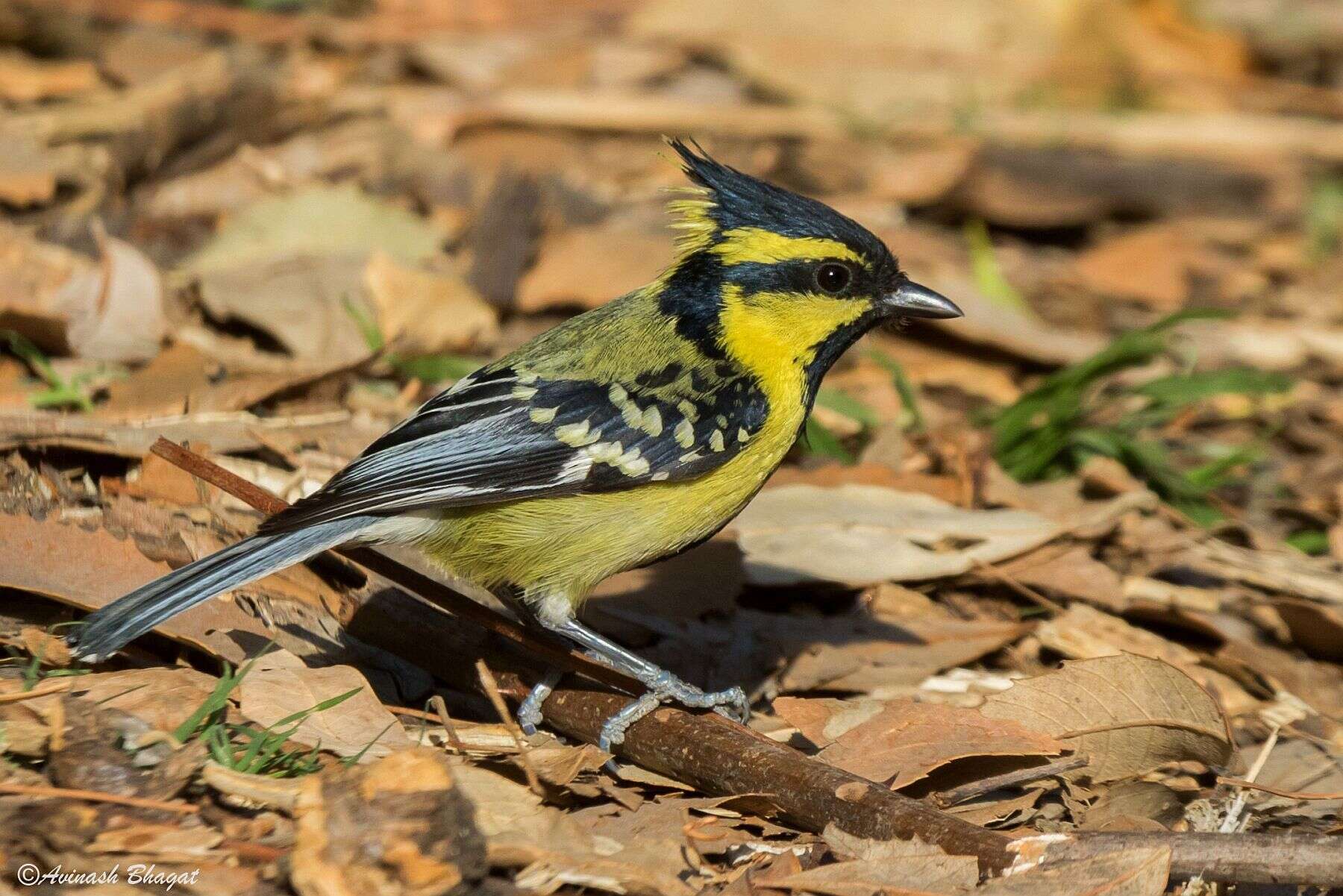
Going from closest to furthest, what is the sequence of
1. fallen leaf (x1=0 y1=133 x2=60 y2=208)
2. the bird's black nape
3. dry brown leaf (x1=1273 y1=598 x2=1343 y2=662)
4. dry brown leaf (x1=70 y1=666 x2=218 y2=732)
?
dry brown leaf (x1=70 y1=666 x2=218 y2=732) → the bird's black nape → dry brown leaf (x1=1273 y1=598 x2=1343 y2=662) → fallen leaf (x1=0 y1=133 x2=60 y2=208)

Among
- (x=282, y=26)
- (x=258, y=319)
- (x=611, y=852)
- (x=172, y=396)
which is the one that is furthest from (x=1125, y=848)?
(x=282, y=26)

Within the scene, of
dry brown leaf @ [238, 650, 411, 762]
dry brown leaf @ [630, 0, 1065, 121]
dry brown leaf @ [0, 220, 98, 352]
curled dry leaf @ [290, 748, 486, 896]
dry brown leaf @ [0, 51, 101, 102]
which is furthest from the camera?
dry brown leaf @ [630, 0, 1065, 121]

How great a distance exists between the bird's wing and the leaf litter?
1.65 ft

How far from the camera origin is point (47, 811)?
10.2 feet

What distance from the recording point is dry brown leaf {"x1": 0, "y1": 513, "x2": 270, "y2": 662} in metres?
3.87

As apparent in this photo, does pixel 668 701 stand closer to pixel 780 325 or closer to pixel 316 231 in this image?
pixel 780 325

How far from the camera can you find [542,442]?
4098mm

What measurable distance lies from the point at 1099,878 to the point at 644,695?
4.37 feet

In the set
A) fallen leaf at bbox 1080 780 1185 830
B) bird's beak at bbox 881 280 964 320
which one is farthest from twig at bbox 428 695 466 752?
bird's beak at bbox 881 280 964 320

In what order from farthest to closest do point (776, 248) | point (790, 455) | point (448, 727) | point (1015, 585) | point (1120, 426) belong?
point (1120, 426) → point (790, 455) → point (1015, 585) → point (776, 248) → point (448, 727)

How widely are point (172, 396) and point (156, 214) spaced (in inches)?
89.8

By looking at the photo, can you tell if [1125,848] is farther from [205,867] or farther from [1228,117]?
[1228,117]

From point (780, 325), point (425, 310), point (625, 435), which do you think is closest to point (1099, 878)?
point (625, 435)

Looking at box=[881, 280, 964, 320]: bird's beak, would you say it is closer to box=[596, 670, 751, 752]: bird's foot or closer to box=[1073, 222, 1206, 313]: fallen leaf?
box=[596, 670, 751, 752]: bird's foot
